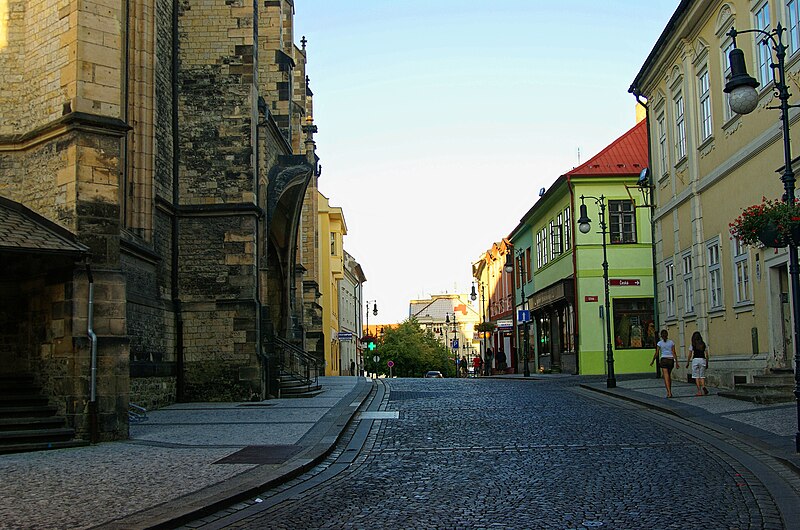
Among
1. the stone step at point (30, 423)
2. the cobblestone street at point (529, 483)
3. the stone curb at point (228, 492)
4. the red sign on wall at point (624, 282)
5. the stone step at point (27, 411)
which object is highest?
the red sign on wall at point (624, 282)

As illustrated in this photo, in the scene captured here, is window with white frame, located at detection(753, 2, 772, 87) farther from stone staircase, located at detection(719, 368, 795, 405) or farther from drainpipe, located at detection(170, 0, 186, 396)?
drainpipe, located at detection(170, 0, 186, 396)

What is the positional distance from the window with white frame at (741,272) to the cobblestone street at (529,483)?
5.55m

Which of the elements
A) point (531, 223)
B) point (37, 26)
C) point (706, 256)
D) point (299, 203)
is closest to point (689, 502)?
point (37, 26)

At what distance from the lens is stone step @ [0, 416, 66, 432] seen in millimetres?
13555

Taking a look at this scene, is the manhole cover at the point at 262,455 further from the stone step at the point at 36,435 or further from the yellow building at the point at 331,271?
the yellow building at the point at 331,271

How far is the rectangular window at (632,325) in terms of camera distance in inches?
1558

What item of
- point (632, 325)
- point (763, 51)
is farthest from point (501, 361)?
point (763, 51)

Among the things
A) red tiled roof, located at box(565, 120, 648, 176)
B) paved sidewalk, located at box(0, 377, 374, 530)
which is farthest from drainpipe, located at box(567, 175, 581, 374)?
paved sidewalk, located at box(0, 377, 374, 530)

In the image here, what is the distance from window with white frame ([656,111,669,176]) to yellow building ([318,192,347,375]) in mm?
36034

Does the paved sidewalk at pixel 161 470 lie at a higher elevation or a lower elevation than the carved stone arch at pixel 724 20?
lower

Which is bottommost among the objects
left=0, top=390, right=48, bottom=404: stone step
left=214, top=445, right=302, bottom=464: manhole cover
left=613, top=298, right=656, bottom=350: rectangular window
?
left=214, top=445, right=302, bottom=464: manhole cover

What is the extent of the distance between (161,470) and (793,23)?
14490 millimetres

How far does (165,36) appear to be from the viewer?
24.2 metres

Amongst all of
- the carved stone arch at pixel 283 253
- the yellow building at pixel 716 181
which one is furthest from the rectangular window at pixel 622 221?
the carved stone arch at pixel 283 253
